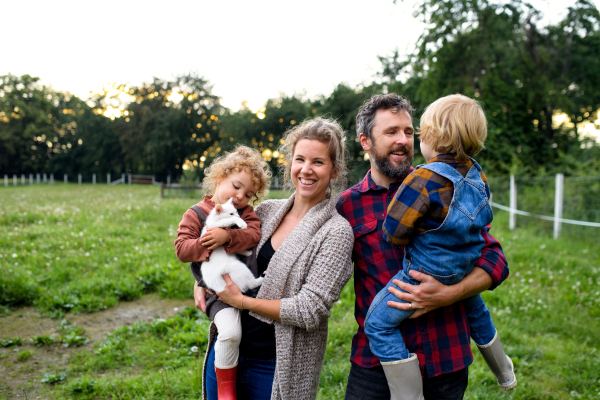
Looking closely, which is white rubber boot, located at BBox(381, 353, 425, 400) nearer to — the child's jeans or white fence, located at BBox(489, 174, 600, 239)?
the child's jeans

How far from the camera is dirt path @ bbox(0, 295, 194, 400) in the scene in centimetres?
347

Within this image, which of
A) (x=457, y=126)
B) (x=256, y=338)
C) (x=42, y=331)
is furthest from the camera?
(x=42, y=331)

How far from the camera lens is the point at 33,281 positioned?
5461mm

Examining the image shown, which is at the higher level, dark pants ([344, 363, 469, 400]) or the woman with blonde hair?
the woman with blonde hair

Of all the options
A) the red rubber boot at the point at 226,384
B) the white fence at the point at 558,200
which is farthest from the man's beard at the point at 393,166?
the white fence at the point at 558,200

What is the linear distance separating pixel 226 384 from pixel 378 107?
173 centimetres

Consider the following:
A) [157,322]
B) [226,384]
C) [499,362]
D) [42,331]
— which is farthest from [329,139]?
[42,331]

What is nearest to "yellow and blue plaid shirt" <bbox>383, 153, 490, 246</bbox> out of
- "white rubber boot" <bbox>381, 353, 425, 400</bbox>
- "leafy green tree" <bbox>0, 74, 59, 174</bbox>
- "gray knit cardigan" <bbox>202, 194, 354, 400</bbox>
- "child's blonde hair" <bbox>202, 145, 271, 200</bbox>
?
"gray knit cardigan" <bbox>202, 194, 354, 400</bbox>

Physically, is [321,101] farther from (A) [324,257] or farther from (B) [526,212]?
(A) [324,257]

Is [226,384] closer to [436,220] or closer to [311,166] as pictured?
[311,166]

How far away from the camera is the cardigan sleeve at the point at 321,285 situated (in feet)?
6.31

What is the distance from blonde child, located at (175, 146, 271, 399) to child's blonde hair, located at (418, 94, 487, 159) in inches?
42.0

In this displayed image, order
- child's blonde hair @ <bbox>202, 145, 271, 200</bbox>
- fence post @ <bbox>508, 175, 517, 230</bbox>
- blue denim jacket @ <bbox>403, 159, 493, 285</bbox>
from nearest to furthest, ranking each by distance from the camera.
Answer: blue denim jacket @ <bbox>403, 159, 493, 285</bbox> → child's blonde hair @ <bbox>202, 145, 271, 200</bbox> → fence post @ <bbox>508, 175, 517, 230</bbox>

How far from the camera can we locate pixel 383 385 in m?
2.03
